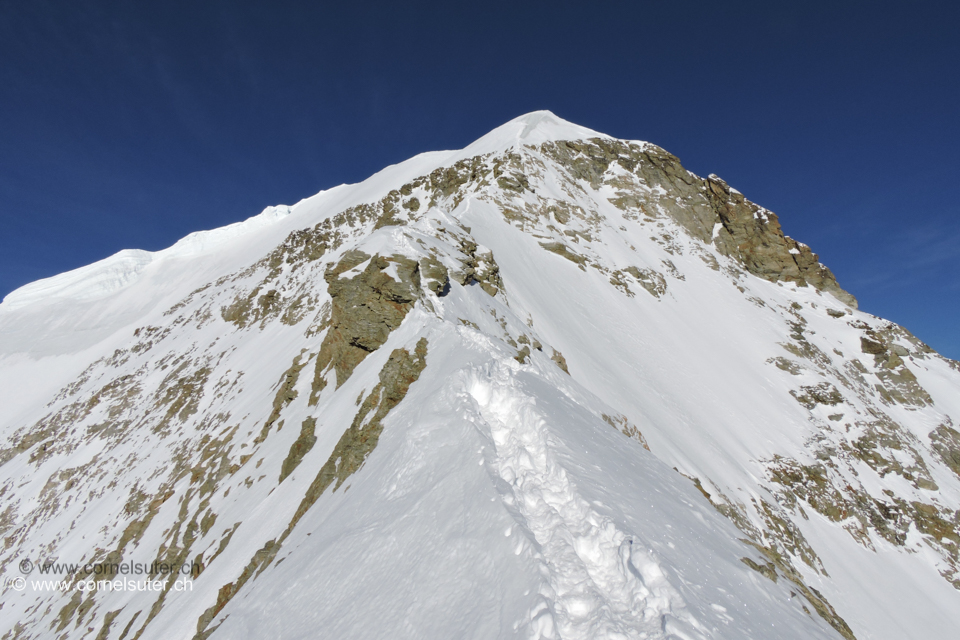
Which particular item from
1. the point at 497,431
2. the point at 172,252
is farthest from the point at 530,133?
the point at 172,252

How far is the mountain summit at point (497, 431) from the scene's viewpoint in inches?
244

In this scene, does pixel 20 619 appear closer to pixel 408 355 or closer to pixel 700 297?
pixel 408 355

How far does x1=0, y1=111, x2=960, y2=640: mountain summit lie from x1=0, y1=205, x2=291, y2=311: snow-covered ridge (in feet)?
31.4

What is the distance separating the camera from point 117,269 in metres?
84.5

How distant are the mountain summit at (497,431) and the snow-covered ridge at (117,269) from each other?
9.57m

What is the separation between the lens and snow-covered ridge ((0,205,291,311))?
81.2 metres

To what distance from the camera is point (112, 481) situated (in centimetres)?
3191

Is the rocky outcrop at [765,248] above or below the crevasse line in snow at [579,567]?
above

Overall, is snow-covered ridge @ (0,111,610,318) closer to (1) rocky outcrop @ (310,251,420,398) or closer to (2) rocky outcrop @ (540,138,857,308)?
(2) rocky outcrop @ (540,138,857,308)

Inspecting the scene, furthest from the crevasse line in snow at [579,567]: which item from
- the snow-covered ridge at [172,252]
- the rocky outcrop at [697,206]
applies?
the snow-covered ridge at [172,252]

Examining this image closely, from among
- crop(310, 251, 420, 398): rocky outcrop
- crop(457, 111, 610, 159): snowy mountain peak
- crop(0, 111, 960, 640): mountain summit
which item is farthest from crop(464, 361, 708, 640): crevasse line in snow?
crop(457, 111, 610, 159): snowy mountain peak

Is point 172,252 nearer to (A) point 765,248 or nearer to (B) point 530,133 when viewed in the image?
(B) point 530,133

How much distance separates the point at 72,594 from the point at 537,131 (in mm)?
69454

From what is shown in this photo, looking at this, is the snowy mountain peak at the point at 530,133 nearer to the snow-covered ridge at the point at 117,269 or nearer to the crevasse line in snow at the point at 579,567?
the snow-covered ridge at the point at 117,269
